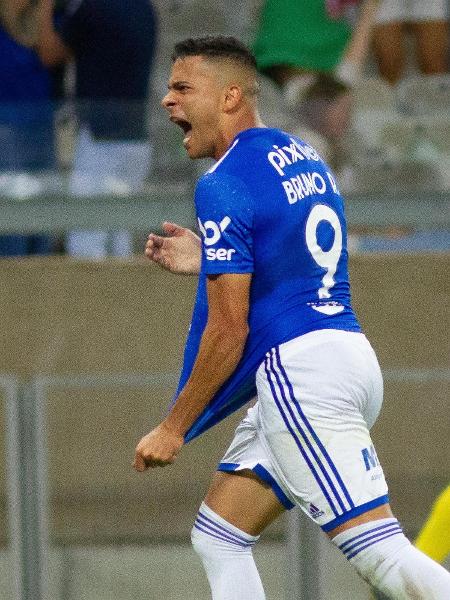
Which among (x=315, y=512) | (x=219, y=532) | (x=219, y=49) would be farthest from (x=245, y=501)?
(x=219, y=49)

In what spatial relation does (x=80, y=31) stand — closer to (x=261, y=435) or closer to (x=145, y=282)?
(x=145, y=282)

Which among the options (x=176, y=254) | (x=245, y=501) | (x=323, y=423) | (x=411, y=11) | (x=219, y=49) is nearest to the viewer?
(x=323, y=423)

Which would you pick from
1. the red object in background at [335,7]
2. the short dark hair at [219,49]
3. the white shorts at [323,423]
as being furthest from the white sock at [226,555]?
the red object in background at [335,7]

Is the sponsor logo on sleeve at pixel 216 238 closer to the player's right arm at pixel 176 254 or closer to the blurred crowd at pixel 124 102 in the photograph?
the player's right arm at pixel 176 254

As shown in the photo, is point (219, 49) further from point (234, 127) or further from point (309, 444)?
point (309, 444)

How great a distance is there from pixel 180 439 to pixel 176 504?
1986 mm

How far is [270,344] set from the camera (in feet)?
13.2

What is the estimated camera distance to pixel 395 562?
3904 millimetres

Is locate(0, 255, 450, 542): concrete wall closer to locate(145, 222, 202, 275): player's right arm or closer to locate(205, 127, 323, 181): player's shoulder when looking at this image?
locate(145, 222, 202, 275): player's right arm

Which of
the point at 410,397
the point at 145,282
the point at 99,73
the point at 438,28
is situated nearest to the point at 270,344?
the point at 410,397

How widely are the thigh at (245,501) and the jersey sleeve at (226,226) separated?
675mm

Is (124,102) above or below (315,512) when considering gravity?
above

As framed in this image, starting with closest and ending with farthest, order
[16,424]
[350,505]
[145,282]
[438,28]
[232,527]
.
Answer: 1. [350,505]
2. [232,527]
3. [16,424]
4. [145,282]
5. [438,28]

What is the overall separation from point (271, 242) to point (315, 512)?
75 cm
